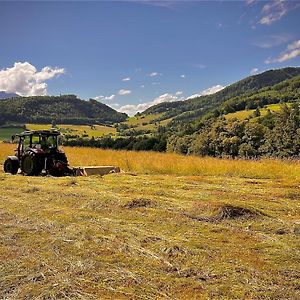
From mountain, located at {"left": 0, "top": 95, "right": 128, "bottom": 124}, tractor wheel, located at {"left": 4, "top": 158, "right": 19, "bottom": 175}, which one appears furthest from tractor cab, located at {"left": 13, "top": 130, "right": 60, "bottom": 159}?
mountain, located at {"left": 0, "top": 95, "right": 128, "bottom": 124}

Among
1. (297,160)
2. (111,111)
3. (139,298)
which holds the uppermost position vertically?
(111,111)

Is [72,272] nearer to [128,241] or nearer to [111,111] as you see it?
[128,241]

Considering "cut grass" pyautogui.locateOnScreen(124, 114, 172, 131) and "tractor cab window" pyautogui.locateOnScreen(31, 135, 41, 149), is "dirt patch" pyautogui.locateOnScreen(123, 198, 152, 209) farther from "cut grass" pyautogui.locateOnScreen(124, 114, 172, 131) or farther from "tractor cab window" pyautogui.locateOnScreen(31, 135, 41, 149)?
"cut grass" pyautogui.locateOnScreen(124, 114, 172, 131)

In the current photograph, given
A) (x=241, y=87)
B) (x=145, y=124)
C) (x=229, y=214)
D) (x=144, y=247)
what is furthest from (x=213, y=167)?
(x=241, y=87)

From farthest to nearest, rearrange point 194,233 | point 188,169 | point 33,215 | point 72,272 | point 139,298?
point 188,169 < point 33,215 < point 194,233 < point 72,272 < point 139,298

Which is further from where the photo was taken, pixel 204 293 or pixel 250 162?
pixel 250 162

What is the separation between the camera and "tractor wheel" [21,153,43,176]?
14661mm

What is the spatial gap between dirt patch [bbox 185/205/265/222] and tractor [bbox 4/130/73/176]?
8632 millimetres

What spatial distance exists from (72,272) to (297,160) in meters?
13.6

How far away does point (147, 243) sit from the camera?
18.2ft

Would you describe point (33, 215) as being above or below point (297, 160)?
below

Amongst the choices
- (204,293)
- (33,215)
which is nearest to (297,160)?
(33,215)

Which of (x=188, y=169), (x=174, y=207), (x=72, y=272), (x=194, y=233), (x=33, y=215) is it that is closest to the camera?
(x=72, y=272)

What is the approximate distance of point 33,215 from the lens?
7.26 metres
